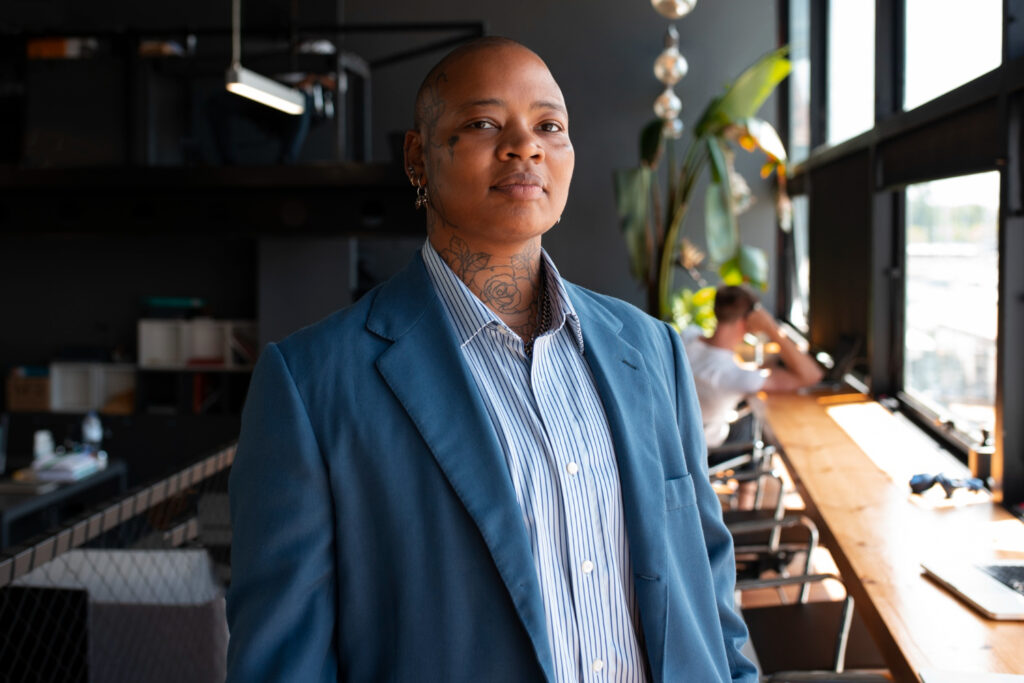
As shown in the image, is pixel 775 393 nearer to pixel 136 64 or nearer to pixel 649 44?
pixel 649 44

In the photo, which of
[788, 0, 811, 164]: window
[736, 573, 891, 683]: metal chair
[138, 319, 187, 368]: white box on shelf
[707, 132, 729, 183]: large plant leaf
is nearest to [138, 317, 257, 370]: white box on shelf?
[138, 319, 187, 368]: white box on shelf

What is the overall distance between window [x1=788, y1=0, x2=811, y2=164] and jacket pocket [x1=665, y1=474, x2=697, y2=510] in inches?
241

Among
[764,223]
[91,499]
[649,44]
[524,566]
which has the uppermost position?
[649,44]

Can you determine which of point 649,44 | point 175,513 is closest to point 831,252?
point 649,44

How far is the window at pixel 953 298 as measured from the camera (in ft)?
11.0

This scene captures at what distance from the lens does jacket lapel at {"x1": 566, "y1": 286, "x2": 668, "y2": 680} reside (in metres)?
1.10

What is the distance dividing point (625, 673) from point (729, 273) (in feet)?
17.8

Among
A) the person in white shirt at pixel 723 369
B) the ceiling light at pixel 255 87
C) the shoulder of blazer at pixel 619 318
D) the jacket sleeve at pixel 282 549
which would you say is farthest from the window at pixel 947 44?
the ceiling light at pixel 255 87

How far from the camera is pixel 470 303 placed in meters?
1.14

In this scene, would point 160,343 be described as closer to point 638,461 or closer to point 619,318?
point 619,318

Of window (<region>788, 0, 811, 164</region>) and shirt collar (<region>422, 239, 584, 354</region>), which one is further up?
window (<region>788, 0, 811, 164</region>)

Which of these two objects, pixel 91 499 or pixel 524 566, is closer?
pixel 524 566

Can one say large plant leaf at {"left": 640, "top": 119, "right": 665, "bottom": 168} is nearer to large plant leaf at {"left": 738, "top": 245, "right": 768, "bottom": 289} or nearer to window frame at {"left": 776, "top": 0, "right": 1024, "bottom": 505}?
large plant leaf at {"left": 738, "top": 245, "right": 768, "bottom": 289}

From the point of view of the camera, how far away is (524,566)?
1.00 m
